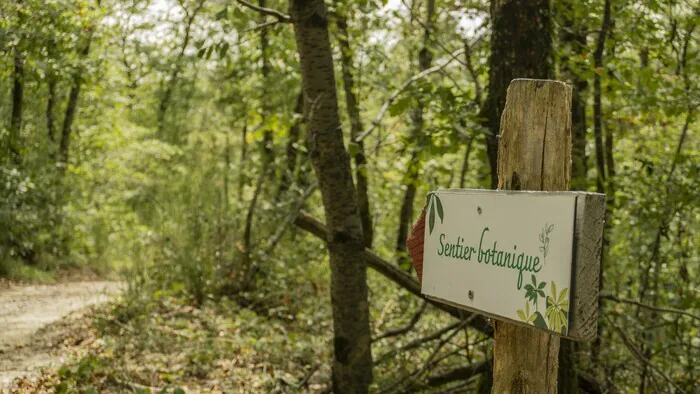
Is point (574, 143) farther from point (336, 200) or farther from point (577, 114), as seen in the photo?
point (336, 200)

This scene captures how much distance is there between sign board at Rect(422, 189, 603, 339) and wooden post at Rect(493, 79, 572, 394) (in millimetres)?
168

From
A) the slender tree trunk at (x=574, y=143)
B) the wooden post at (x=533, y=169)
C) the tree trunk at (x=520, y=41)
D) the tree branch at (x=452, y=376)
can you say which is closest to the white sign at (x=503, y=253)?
the wooden post at (x=533, y=169)

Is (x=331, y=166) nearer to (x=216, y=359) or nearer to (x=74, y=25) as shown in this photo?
(x=216, y=359)

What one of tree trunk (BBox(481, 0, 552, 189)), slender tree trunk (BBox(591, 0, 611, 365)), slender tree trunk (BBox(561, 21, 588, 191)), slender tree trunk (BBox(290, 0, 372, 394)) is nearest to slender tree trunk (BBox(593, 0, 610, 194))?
slender tree trunk (BBox(591, 0, 611, 365))

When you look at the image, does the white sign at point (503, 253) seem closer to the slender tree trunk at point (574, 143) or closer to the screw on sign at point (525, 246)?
the screw on sign at point (525, 246)

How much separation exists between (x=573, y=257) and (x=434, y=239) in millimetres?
631

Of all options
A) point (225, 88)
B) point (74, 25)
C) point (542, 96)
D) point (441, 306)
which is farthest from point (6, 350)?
point (225, 88)

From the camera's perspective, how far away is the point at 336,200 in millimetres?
4102

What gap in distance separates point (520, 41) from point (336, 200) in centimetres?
152

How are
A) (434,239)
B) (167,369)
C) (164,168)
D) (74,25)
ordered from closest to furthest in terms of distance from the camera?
(434,239) → (167,369) → (74,25) → (164,168)

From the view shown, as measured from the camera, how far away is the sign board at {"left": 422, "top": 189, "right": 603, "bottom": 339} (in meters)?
1.60

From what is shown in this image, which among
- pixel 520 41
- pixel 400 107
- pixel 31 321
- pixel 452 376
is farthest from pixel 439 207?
pixel 31 321

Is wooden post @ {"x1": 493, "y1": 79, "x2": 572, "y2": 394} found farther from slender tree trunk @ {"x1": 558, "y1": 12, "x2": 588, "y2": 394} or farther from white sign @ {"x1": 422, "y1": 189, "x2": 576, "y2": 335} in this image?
slender tree trunk @ {"x1": 558, "y1": 12, "x2": 588, "y2": 394}

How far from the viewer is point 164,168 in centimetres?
1895
